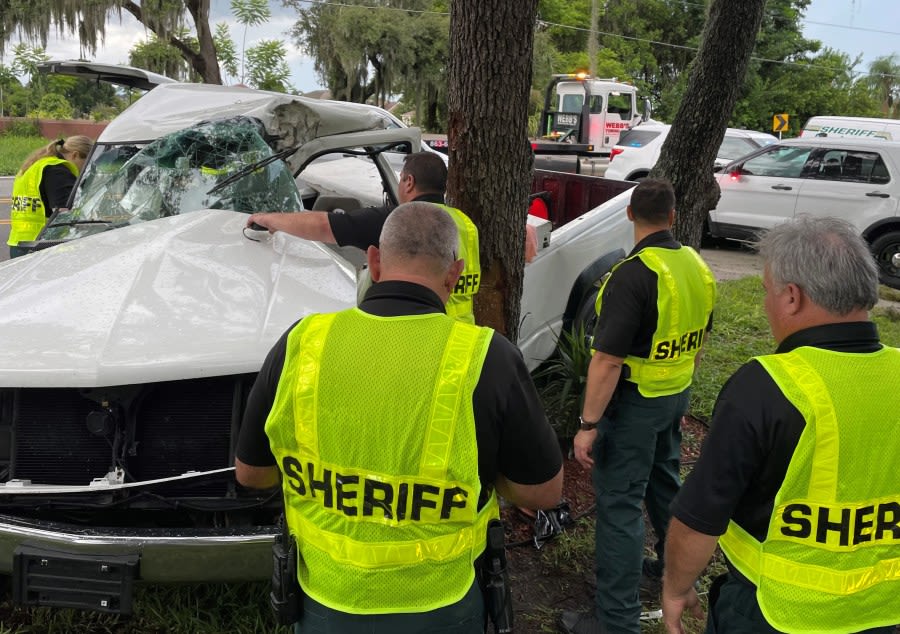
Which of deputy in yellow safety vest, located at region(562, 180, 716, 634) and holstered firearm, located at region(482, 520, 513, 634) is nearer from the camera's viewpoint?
holstered firearm, located at region(482, 520, 513, 634)

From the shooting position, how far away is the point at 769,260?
188 centimetres

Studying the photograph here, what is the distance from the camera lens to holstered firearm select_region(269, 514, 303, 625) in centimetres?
189

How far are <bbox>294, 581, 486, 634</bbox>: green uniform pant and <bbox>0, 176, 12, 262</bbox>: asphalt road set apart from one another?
8.96 m

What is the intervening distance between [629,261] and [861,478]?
1.47 meters

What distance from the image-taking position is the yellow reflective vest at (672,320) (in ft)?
9.86

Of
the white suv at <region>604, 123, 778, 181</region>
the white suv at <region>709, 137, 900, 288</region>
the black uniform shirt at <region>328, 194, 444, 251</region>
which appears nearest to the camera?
the black uniform shirt at <region>328, 194, 444, 251</region>

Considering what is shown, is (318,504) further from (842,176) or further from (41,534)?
(842,176)

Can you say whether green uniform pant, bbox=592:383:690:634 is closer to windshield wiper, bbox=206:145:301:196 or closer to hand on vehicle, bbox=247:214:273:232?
hand on vehicle, bbox=247:214:273:232

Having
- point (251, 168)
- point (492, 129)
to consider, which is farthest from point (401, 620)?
point (251, 168)

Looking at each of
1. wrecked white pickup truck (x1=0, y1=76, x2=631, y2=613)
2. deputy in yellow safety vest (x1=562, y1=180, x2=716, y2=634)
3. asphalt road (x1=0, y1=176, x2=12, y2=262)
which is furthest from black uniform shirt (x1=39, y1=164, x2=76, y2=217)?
asphalt road (x1=0, y1=176, x2=12, y2=262)

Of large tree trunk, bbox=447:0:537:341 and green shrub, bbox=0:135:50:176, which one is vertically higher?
large tree trunk, bbox=447:0:537:341

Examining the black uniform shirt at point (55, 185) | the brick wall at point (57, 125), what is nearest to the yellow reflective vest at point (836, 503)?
the black uniform shirt at point (55, 185)

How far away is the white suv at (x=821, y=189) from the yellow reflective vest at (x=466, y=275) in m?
7.56

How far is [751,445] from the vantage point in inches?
68.1
